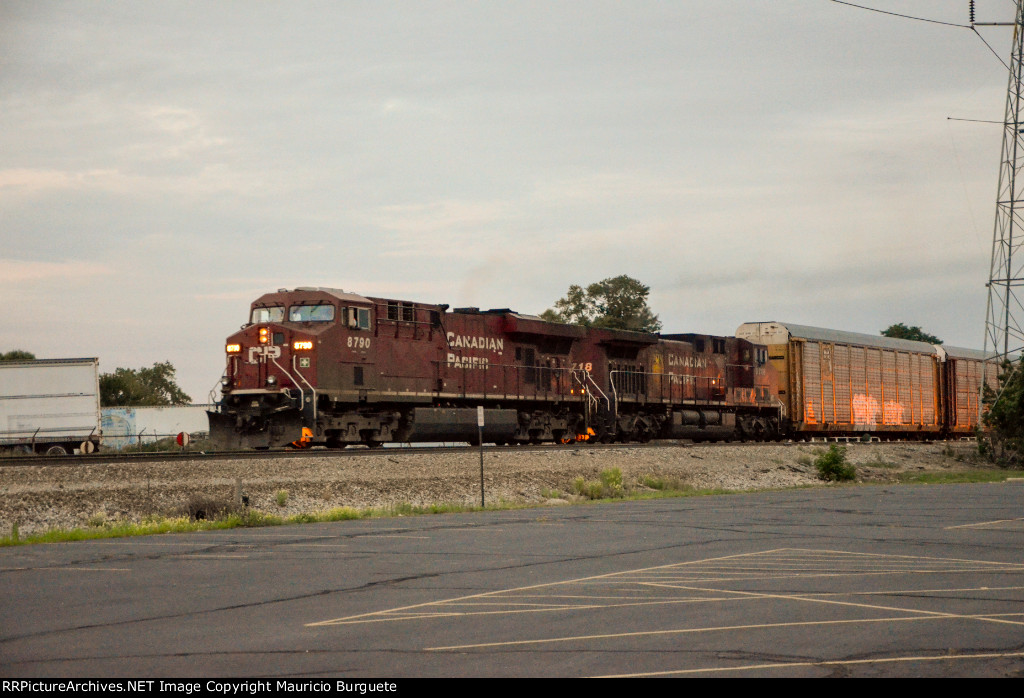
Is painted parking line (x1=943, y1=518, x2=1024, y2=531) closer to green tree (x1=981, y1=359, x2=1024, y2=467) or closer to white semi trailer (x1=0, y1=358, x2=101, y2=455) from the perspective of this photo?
green tree (x1=981, y1=359, x2=1024, y2=467)

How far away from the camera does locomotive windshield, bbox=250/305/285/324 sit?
2609 cm

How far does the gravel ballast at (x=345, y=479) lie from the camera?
1745 centimetres

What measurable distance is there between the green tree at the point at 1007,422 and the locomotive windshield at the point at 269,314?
27275 millimetres

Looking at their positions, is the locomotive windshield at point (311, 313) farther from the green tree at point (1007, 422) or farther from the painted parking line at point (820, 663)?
the green tree at point (1007, 422)

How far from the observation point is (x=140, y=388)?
314 feet

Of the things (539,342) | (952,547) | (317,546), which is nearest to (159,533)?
(317,546)

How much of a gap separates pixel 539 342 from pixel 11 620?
2502 cm

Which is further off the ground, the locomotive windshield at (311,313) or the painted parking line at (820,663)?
the locomotive windshield at (311,313)

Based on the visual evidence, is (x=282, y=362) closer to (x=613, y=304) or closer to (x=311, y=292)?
(x=311, y=292)

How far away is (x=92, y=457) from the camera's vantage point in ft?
76.5

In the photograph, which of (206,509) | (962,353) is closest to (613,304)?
(962,353)

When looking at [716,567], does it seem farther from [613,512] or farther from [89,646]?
[613,512]

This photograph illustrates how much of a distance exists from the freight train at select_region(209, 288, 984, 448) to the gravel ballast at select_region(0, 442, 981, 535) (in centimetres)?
229

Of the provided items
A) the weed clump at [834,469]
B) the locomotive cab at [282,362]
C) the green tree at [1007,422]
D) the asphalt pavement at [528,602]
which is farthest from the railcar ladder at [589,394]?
the asphalt pavement at [528,602]
